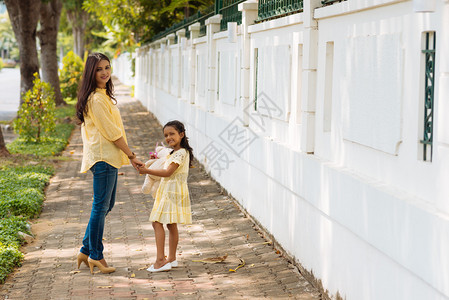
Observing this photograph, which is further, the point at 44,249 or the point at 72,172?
the point at 72,172

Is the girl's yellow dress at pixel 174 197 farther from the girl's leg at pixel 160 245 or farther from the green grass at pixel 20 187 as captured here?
the green grass at pixel 20 187

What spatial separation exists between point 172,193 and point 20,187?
446cm

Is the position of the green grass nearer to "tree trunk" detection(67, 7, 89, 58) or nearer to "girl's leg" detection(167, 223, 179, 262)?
"girl's leg" detection(167, 223, 179, 262)

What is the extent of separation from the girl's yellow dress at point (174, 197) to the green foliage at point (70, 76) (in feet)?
85.4

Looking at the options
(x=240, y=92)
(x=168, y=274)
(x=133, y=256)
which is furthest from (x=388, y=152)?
(x=240, y=92)

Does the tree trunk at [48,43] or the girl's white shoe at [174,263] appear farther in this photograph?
the tree trunk at [48,43]

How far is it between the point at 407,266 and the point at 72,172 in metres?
9.46

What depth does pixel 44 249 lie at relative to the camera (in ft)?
23.4

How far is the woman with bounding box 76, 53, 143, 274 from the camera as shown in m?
5.98

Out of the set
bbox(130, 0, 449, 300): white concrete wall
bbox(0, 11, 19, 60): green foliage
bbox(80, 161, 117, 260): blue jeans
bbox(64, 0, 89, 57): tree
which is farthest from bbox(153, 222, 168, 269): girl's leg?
bbox(0, 11, 19, 60): green foliage

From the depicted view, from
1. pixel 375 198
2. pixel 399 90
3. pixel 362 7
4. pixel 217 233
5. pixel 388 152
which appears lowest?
pixel 217 233

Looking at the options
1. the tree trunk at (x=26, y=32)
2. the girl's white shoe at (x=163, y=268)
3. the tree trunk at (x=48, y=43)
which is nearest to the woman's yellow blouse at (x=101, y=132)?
the girl's white shoe at (x=163, y=268)

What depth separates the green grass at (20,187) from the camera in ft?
22.2

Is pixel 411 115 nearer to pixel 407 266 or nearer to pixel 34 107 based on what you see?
pixel 407 266
